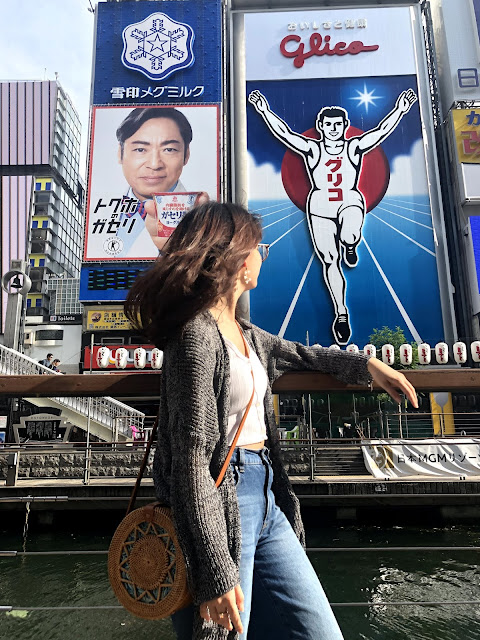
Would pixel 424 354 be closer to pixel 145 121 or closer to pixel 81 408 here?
pixel 81 408

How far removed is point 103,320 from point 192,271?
23.1m

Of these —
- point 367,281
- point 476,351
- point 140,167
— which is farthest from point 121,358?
point 476,351

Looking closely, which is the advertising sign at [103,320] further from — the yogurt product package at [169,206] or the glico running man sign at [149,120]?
the yogurt product package at [169,206]

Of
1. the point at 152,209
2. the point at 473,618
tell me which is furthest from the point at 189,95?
the point at 473,618

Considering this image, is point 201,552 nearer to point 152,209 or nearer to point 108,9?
point 152,209

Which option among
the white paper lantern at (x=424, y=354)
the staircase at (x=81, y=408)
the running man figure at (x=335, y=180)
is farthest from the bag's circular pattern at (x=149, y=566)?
the running man figure at (x=335, y=180)

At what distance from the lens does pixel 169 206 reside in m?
23.3

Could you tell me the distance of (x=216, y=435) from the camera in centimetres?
118

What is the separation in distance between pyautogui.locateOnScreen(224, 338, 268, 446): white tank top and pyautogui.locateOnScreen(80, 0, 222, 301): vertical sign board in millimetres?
21528

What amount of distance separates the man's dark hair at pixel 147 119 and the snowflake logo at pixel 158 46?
2.07 meters

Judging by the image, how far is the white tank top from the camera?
1282 millimetres

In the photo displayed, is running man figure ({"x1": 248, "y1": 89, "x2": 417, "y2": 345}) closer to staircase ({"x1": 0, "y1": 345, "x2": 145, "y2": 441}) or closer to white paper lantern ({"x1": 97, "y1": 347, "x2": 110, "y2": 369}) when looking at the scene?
white paper lantern ({"x1": 97, "y1": 347, "x2": 110, "y2": 369})

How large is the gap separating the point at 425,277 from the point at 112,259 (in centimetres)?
1418

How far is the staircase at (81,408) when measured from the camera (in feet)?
44.0
